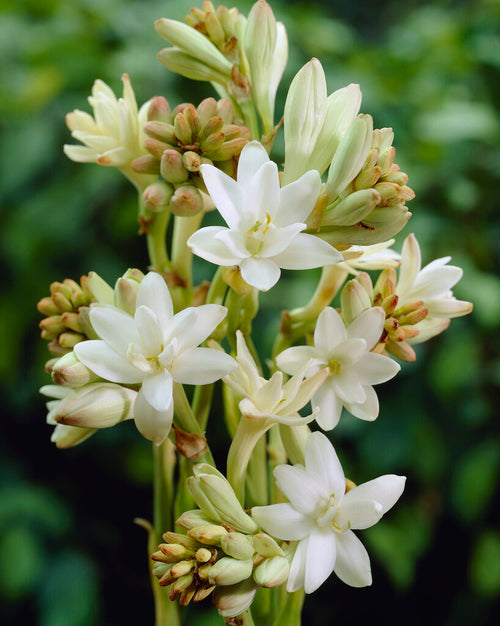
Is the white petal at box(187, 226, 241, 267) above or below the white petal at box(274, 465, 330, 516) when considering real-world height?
above

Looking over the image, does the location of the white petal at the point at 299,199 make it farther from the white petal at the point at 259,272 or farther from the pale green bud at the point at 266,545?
the pale green bud at the point at 266,545

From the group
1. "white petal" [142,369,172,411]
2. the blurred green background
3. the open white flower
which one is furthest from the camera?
the blurred green background

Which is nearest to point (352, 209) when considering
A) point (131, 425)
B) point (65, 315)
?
point (65, 315)

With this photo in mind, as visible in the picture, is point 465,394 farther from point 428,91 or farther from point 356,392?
point 356,392

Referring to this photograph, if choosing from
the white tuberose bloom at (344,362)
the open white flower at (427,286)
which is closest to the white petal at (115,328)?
the white tuberose bloom at (344,362)

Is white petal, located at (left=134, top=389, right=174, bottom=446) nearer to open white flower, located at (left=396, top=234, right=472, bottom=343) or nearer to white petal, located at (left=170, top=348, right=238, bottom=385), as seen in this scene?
white petal, located at (left=170, top=348, right=238, bottom=385)

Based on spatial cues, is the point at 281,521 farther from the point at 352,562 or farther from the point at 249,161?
the point at 249,161

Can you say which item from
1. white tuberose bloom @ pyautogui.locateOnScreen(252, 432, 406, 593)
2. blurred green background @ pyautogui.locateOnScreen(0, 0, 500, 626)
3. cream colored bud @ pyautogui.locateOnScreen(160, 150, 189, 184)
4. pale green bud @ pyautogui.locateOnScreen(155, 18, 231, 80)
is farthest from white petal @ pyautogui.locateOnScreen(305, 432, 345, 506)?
blurred green background @ pyautogui.locateOnScreen(0, 0, 500, 626)
